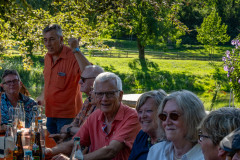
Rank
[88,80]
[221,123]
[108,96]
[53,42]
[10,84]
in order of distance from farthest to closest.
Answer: [53,42] → [10,84] → [88,80] → [108,96] → [221,123]

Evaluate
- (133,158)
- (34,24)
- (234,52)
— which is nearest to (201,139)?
(133,158)

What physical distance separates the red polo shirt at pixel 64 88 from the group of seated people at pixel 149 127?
2.00 ft

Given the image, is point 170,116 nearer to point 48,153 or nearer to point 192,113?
point 192,113

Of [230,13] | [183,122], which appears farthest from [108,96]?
[230,13]

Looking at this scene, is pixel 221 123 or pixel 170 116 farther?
pixel 170 116

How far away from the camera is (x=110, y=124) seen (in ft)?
9.68

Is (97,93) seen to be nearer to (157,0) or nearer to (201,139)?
(201,139)

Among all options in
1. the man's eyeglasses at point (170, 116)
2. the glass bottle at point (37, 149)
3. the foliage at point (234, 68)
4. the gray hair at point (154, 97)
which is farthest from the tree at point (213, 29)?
the man's eyeglasses at point (170, 116)

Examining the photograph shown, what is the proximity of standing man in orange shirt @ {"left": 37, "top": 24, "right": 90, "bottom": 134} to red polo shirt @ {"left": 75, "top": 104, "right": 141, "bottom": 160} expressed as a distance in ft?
4.01

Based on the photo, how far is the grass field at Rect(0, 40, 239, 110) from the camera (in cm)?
1499

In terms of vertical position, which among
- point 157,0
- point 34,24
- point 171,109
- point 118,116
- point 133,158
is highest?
point 157,0

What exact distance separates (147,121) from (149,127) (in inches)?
1.7

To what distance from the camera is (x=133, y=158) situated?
8.59 feet

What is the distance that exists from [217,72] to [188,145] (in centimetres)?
2201
